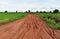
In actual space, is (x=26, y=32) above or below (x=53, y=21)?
above

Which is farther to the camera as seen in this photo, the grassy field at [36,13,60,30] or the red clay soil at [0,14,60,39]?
the grassy field at [36,13,60,30]

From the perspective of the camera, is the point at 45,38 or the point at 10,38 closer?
the point at 10,38

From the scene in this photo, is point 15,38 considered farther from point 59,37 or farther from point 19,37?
point 59,37

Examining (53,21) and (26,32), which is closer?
(26,32)

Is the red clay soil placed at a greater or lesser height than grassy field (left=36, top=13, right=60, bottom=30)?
greater

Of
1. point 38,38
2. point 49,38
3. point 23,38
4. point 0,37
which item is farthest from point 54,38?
point 0,37

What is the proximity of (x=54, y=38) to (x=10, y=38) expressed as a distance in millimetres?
3485

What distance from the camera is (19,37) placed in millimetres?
13188

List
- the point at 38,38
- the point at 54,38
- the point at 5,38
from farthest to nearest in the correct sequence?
the point at 54,38 < the point at 38,38 < the point at 5,38

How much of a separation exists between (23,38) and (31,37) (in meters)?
0.86

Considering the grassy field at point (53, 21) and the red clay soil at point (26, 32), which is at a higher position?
the red clay soil at point (26, 32)

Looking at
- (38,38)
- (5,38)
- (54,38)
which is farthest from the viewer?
(54,38)

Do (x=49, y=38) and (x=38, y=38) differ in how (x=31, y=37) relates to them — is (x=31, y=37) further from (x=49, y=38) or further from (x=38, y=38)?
(x=49, y=38)

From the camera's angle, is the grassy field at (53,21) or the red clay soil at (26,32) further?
the grassy field at (53,21)
